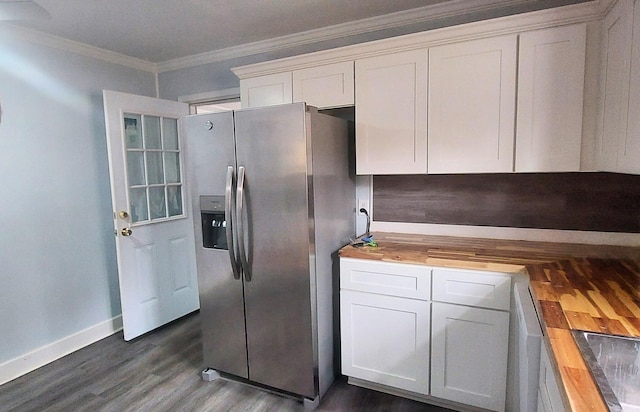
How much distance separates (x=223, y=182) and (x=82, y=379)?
5.52ft

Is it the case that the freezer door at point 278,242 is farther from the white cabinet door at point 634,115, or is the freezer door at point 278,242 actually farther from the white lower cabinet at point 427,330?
the white cabinet door at point 634,115

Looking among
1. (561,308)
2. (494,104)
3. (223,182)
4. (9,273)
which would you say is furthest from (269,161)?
(9,273)

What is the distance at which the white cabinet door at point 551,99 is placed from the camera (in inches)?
68.2

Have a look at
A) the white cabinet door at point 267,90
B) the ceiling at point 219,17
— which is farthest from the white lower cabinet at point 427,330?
the ceiling at point 219,17

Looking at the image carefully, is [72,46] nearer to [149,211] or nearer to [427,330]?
[149,211]

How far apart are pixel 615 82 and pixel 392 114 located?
3.40ft

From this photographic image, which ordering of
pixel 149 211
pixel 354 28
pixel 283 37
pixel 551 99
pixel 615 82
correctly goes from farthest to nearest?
pixel 149 211 → pixel 283 37 → pixel 354 28 → pixel 551 99 → pixel 615 82

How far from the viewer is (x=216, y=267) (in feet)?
7.32

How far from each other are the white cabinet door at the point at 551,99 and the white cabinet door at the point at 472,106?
56mm

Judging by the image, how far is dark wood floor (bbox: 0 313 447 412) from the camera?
6.86 ft

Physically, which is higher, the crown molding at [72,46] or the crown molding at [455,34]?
the crown molding at [72,46]

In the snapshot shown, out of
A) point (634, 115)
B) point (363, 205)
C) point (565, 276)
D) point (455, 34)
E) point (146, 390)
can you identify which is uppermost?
point (455, 34)

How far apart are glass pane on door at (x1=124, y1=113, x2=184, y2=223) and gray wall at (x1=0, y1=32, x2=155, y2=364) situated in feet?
1.05

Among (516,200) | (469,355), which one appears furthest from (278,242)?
(516,200)
